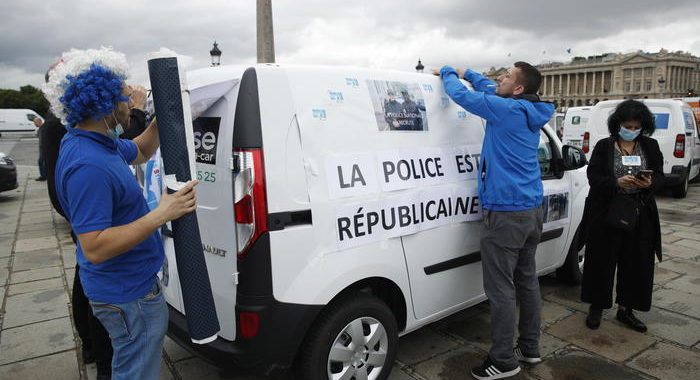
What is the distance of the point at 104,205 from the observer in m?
1.70

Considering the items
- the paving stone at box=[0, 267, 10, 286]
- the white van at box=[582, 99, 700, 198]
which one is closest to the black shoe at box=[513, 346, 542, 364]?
the paving stone at box=[0, 267, 10, 286]

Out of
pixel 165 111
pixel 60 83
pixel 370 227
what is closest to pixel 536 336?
pixel 370 227

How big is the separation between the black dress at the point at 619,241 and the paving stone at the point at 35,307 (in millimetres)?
4537

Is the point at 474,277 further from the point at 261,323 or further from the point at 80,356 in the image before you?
the point at 80,356

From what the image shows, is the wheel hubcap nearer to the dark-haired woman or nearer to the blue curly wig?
the blue curly wig

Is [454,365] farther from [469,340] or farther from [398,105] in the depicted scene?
[398,105]

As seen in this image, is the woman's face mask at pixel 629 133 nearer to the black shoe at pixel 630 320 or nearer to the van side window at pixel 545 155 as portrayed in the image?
the van side window at pixel 545 155

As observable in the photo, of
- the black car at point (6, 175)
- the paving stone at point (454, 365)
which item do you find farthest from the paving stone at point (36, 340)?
the black car at point (6, 175)

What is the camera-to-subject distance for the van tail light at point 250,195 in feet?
7.27

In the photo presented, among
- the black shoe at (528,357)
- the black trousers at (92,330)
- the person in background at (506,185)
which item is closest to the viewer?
the black trousers at (92,330)

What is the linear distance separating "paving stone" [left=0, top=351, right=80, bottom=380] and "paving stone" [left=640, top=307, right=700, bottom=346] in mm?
4359

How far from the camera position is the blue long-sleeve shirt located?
2.91m

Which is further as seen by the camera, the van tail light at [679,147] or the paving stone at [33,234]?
the van tail light at [679,147]

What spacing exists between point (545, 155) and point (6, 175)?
11010 millimetres
